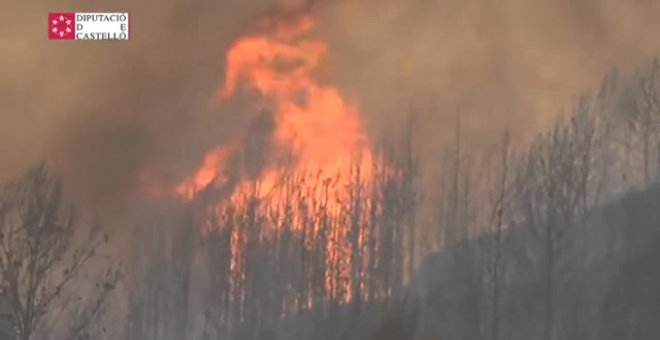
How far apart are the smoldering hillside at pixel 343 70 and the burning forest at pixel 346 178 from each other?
2cm

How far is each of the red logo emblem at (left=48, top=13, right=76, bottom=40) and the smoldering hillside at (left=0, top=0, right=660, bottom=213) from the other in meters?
0.07

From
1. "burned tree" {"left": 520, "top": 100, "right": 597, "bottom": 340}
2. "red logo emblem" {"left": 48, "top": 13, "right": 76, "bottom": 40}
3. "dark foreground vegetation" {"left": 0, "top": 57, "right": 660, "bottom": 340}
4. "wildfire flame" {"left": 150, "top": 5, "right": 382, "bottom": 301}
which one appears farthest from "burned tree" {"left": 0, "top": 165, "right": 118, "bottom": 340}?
"burned tree" {"left": 520, "top": 100, "right": 597, "bottom": 340}

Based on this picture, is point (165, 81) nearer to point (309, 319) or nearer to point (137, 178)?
point (137, 178)

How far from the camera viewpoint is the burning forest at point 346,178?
744cm

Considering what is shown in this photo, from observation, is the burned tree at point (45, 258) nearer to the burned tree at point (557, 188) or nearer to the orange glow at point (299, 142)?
the orange glow at point (299, 142)

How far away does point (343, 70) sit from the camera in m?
7.66

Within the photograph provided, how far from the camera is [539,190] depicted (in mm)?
7594

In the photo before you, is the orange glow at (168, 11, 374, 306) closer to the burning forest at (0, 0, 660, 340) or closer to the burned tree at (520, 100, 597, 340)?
the burning forest at (0, 0, 660, 340)

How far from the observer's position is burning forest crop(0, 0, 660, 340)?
293 inches

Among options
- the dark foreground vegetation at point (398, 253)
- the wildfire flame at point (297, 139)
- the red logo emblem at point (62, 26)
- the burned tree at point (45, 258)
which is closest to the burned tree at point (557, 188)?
the dark foreground vegetation at point (398, 253)

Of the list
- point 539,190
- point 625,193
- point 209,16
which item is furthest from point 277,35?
point 625,193

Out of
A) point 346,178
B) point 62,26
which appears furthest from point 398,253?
point 62,26

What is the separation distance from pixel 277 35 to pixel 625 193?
2846 millimetres

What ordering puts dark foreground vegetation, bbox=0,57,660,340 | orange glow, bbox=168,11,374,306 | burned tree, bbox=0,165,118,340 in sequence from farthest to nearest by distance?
orange glow, bbox=168,11,374,306 → burned tree, bbox=0,165,118,340 → dark foreground vegetation, bbox=0,57,660,340
